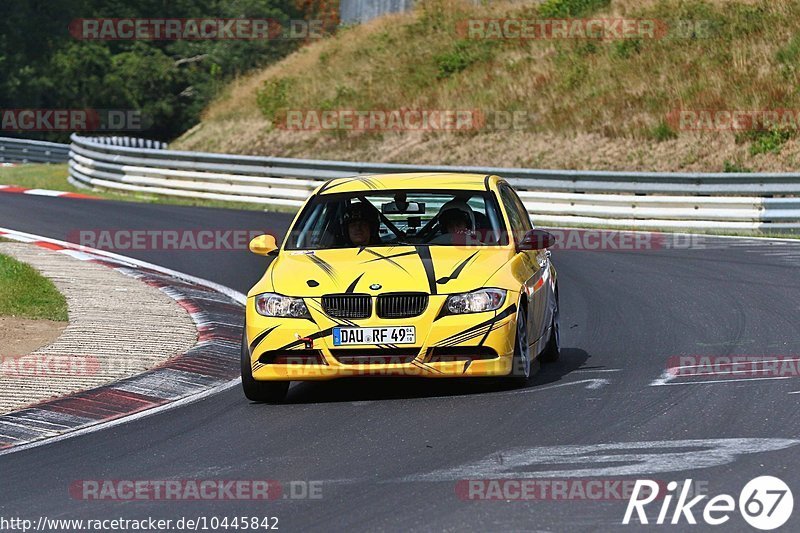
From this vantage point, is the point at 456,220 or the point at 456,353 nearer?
the point at 456,353

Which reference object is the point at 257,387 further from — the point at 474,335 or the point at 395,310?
the point at 474,335

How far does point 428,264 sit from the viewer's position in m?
9.30

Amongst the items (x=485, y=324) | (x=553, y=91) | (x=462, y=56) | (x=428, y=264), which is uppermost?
(x=462, y=56)

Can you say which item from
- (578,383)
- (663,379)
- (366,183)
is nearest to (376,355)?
(578,383)

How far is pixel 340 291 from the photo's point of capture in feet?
Answer: 29.5

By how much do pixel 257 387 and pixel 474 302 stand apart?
5.20ft

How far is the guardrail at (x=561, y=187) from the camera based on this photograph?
73.9ft

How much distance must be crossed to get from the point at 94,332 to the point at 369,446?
5.11 metres

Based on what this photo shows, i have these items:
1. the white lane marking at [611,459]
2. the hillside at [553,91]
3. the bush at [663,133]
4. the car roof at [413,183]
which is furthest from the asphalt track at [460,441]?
the hillside at [553,91]

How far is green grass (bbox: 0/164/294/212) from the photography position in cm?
2819

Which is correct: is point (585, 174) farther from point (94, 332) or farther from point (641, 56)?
point (94, 332)

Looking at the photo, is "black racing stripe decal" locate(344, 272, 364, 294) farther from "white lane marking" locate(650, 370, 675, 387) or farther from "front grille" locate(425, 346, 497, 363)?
"white lane marking" locate(650, 370, 675, 387)

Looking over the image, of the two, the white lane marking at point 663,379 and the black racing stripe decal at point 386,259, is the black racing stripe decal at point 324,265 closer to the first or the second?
the black racing stripe decal at point 386,259

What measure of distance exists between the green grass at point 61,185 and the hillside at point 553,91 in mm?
4877
